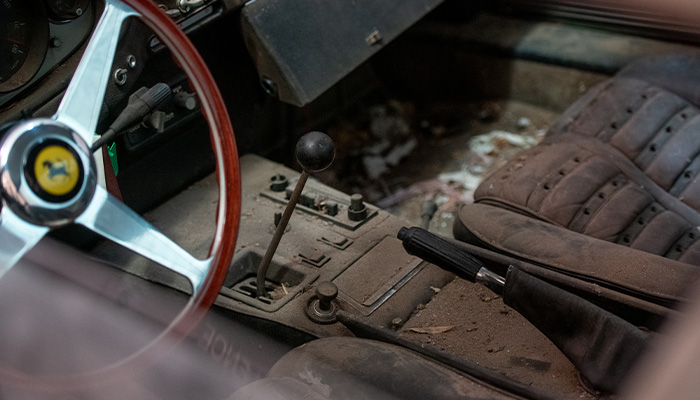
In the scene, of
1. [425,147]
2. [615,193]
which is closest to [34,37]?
Result: [615,193]

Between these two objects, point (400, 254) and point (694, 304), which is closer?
point (694, 304)

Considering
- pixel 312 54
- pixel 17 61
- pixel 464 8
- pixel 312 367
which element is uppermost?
pixel 17 61

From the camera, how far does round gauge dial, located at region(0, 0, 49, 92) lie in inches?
65.0

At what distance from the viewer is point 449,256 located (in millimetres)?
1610

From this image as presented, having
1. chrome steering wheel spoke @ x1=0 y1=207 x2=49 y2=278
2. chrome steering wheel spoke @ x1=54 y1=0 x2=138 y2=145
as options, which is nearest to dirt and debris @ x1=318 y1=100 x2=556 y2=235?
chrome steering wheel spoke @ x1=54 y1=0 x2=138 y2=145

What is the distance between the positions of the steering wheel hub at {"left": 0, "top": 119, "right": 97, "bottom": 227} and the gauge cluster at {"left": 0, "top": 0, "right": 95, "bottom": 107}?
0.55m

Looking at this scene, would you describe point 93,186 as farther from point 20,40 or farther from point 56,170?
point 20,40

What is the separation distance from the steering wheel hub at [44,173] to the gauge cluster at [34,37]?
555 millimetres

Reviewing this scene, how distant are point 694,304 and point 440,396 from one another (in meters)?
0.69

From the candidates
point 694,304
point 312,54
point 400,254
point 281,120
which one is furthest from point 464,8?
point 694,304

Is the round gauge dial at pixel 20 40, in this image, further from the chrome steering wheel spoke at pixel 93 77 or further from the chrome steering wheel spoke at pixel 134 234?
the chrome steering wheel spoke at pixel 134 234

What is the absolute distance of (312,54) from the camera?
6.90 ft

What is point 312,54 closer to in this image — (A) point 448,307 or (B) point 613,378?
(A) point 448,307

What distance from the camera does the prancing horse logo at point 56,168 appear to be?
1146mm
